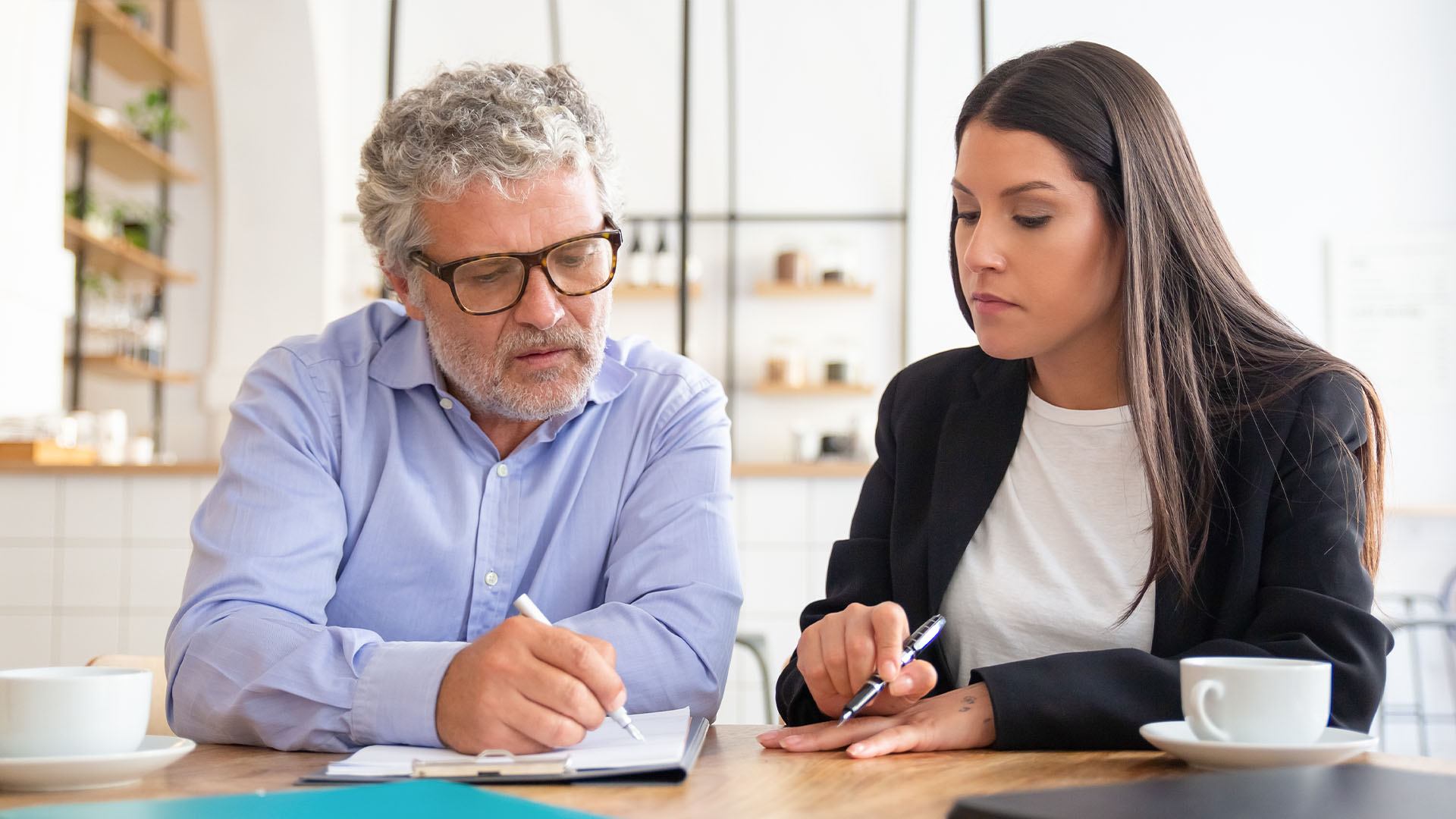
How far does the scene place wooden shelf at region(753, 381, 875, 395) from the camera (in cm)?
602

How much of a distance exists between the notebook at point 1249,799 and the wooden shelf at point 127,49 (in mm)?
5759

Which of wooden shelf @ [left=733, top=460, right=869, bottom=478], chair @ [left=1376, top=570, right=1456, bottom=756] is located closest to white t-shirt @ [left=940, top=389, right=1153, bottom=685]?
wooden shelf @ [left=733, top=460, right=869, bottom=478]

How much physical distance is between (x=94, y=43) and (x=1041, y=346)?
18.9 feet

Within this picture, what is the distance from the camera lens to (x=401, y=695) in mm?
960

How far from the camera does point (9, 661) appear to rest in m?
3.39

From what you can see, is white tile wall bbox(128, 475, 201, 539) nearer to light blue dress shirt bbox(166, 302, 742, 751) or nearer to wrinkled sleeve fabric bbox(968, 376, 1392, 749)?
light blue dress shirt bbox(166, 302, 742, 751)

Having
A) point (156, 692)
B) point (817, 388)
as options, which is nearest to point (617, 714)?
point (156, 692)

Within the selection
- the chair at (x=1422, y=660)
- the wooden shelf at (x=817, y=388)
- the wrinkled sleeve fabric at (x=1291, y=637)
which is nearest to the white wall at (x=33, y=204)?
the wooden shelf at (x=817, y=388)

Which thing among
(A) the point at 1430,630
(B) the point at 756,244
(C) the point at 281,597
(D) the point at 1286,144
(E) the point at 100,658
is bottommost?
(A) the point at 1430,630

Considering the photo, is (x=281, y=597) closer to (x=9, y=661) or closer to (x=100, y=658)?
(x=100, y=658)

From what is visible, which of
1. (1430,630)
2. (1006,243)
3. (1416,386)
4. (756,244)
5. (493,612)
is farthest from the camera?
(756,244)

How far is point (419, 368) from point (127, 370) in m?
5.06

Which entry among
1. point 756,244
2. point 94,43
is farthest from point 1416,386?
point 94,43

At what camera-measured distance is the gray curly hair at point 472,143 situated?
4.27 ft
